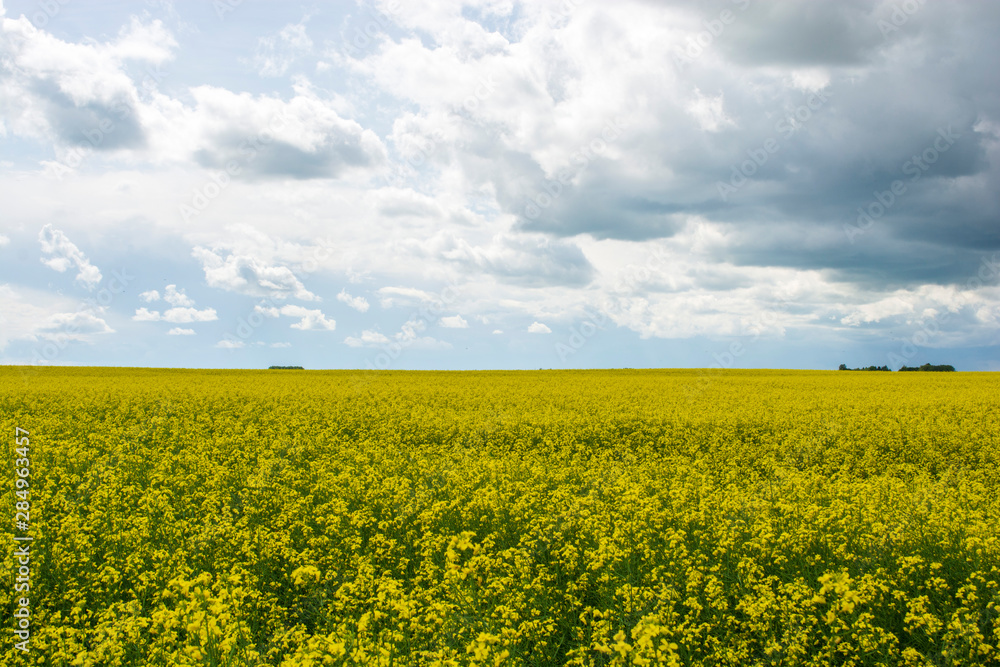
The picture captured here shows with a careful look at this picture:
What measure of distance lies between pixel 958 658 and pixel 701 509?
129 inches

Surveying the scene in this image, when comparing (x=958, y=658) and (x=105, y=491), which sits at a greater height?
(x=105, y=491)

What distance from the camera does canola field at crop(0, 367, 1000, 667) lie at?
5641 millimetres

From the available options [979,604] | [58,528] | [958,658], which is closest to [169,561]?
[58,528]

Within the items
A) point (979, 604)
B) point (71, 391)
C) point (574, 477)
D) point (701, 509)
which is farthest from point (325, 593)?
point (71, 391)

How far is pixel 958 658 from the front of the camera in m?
5.62

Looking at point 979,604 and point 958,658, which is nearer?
point 958,658

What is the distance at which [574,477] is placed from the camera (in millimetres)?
11711

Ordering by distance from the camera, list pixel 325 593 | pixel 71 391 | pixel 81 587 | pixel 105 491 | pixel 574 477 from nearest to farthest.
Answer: pixel 325 593 < pixel 81 587 < pixel 105 491 < pixel 574 477 < pixel 71 391

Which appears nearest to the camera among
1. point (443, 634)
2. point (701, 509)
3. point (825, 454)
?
point (443, 634)

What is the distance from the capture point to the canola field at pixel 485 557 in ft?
18.5

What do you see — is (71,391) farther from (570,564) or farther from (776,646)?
(776,646)

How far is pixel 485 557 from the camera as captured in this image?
6922 millimetres

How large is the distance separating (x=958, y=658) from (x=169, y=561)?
28.5ft

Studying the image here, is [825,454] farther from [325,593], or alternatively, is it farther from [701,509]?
[325,593]
